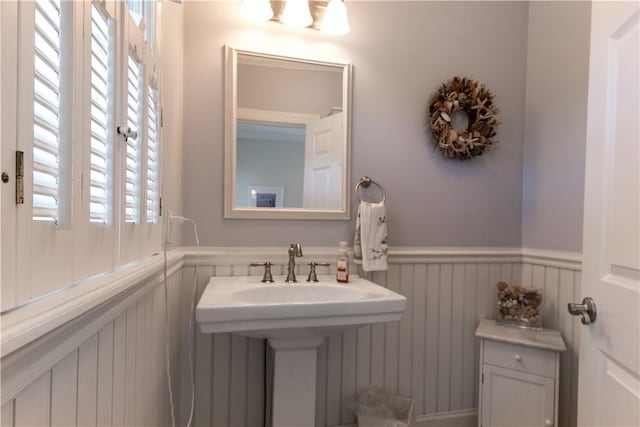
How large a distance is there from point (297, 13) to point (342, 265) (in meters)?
1.15

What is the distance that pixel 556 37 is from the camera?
1735 millimetres

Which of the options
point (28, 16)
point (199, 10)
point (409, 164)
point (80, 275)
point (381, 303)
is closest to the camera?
point (28, 16)

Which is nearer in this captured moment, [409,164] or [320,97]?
[320,97]

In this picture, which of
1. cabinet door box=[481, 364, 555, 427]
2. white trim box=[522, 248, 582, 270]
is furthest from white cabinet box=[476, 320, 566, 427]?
white trim box=[522, 248, 582, 270]

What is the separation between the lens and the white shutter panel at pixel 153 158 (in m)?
0.99

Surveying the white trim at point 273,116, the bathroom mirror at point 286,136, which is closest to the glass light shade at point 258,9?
the bathroom mirror at point 286,136

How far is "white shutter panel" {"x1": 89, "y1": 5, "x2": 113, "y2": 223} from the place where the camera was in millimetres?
603

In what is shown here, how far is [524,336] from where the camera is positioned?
156 cm

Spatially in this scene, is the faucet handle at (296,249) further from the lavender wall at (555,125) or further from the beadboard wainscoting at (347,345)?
the lavender wall at (555,125)

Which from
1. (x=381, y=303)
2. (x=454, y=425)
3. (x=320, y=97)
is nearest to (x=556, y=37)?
(x=320, y=97)

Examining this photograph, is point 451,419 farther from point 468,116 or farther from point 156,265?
point 156,265

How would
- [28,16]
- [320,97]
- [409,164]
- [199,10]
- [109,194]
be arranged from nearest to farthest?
[28,16] → [109,194] → [199,10] → [320,97] → [409,164]

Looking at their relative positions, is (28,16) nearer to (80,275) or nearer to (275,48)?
(80,275)

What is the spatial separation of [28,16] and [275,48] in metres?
1.29
